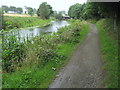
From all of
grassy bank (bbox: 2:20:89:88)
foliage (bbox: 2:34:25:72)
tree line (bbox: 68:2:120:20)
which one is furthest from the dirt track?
tree line (bbox: 68:2:120:20)

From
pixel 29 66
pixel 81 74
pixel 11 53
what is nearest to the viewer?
pixel 81 74

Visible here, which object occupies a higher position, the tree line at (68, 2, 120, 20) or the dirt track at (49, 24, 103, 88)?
the tree line at (68, 2, 120, 20)

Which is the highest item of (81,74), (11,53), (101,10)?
(101,10)

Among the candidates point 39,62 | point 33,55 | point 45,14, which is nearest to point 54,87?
point 39,62

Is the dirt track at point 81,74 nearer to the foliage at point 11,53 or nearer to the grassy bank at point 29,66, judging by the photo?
the grassy bank at point 29,66

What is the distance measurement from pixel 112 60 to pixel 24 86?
4.39 m

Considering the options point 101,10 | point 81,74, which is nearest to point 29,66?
point 81,74

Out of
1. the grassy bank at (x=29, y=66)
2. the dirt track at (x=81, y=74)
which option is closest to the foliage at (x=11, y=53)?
the grassy bank at (x=29, y=66)

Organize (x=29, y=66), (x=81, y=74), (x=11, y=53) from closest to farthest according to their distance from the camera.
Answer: (x=81, y=74)
(x=29, y=66)
(x=11, y=53)

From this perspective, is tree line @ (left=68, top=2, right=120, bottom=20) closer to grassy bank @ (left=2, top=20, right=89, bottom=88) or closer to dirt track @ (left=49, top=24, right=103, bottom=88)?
dirt track @ (left=49, top=24, right=103, bottom=88)

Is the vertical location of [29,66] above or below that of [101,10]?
below

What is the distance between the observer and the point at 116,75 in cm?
549

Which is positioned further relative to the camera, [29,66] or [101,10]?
[101,10]

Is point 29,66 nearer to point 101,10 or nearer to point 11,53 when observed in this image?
point 11,53
